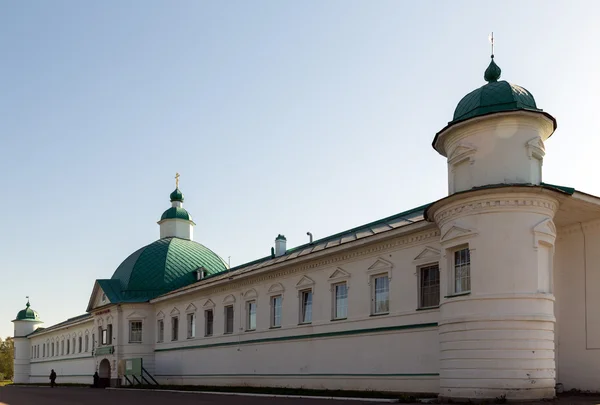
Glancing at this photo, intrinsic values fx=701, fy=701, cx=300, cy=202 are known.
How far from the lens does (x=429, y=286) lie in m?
21.4

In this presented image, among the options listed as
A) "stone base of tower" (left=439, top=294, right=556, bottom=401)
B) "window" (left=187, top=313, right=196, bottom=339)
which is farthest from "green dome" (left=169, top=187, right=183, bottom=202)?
"stone base of tower" (left=439, top=294, right=556, bottom=401)

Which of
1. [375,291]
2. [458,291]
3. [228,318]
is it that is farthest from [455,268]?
[228,318]

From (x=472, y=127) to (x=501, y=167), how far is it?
1367 millimetres

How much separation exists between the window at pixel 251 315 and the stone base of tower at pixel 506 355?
49.7ft

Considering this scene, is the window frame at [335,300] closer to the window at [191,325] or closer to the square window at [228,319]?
the square window at [228,319]

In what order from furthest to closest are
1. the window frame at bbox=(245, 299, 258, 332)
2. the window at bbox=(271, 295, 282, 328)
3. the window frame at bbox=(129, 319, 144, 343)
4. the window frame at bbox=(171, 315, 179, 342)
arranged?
the window frame at bbox=(129, 319, 144, 343)
the window frame at bbox=(171, 315, 179, 342)
the window frame at bbox=(245, 299, 258, 332)
the window at bbox=(271, 295, 282, 328)

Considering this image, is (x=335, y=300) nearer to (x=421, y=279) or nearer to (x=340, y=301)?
(x=340, y=301)

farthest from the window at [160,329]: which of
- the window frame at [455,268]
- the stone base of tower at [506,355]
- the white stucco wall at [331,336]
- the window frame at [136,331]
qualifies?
the stone base of tower at [506,355]

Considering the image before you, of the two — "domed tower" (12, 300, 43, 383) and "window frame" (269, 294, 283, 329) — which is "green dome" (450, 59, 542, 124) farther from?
"domed tower" (12, 300, 43, 383)

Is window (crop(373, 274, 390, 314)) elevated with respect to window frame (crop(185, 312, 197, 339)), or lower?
elevated

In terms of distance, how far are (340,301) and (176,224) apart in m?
26.3

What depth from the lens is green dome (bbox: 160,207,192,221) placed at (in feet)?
163

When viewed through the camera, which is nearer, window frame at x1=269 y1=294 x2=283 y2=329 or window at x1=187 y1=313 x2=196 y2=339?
window frame at x1=269 y1=294 x2=283 y2=329

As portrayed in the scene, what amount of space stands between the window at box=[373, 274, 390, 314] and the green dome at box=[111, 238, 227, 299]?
73.3 ft
